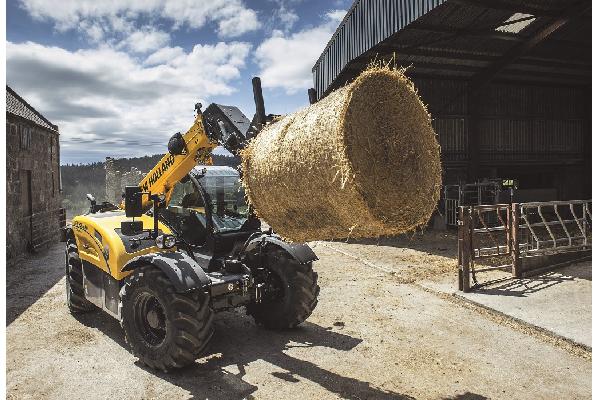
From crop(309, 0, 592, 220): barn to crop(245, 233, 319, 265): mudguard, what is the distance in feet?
25.3

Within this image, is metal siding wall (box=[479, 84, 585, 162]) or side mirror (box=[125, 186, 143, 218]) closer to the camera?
side mirror (box=[125, 186, 143, 218])

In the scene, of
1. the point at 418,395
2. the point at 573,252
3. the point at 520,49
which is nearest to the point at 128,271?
the point at 418,395

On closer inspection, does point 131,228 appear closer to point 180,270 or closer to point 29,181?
point 180,270

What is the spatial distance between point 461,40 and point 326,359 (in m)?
13.0

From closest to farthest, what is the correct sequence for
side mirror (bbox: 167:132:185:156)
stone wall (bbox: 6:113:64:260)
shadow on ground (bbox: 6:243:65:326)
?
side mirror (bbox: 167:132:185:156), shadow on ground (bbox: 6:243:65:326), stone wall (bbox: 6:113:64:260)

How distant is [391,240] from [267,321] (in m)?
9.10

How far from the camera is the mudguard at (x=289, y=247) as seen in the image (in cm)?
569

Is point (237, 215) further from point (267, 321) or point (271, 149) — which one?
point (271, 149)

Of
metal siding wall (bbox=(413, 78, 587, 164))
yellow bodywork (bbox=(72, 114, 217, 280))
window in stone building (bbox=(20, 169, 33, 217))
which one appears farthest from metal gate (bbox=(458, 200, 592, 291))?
window in stone building (bbox=(20, 169, 33, 217))

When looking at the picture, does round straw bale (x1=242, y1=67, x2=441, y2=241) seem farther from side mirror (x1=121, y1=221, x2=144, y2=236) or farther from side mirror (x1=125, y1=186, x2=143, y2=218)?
side mirror (x1=121, y1=221, x2=144, y2=236)

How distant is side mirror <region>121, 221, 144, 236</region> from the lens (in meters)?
5.64

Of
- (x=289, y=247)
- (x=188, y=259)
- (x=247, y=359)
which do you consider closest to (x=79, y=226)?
(x=188, y=259)

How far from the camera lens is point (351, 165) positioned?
3.48 m

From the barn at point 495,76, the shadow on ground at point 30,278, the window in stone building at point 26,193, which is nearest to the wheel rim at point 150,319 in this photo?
the shadow on ground at point 30,278
